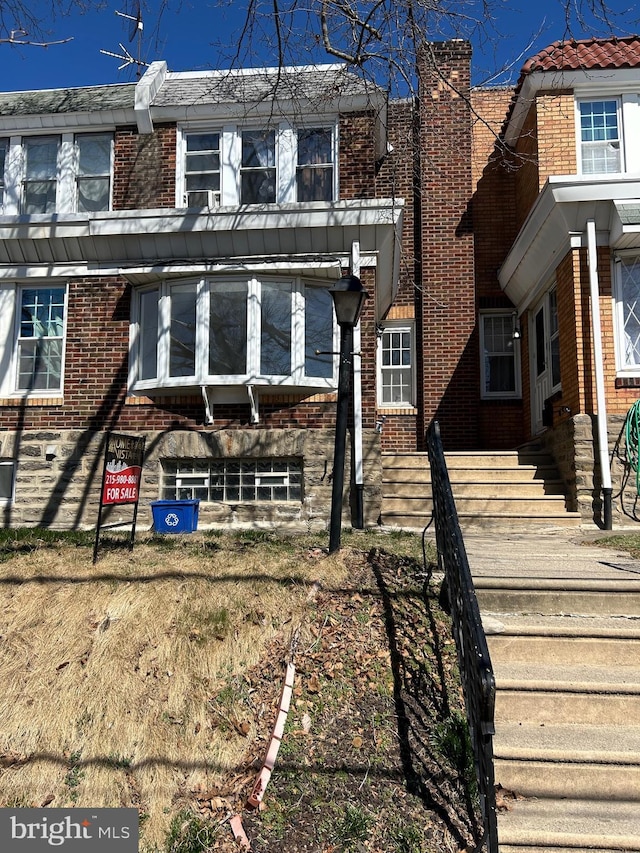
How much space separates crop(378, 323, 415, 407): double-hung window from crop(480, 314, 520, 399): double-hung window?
1.44 metres

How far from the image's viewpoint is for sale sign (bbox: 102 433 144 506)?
678 centimetres

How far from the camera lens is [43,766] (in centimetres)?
433

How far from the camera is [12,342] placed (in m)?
10.5

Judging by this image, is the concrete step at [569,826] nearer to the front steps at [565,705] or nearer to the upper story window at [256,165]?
the front steps at [565,705]

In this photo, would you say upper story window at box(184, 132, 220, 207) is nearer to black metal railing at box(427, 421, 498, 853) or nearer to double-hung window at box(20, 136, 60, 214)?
double-hung window at box(20, 136, 60, 214)

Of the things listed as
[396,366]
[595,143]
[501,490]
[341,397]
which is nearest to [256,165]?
[396,366]

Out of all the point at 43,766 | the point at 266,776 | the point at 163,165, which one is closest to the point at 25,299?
the point at 163,165

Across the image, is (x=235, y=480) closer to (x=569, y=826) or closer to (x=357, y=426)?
(x=357, y=426)

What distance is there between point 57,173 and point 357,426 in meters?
6.49

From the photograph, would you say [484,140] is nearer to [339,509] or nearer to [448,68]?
[448,68]

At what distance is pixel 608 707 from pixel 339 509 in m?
2.98

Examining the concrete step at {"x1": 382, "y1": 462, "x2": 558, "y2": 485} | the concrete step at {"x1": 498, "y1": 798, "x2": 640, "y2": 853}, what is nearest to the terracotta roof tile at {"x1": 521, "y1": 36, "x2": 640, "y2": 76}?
the concrete step at {"x1": 382, "y1": 462, "x2": 558, "y2": 485}

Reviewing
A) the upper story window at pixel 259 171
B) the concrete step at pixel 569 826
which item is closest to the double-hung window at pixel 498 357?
the upper story window at pixel 259 171

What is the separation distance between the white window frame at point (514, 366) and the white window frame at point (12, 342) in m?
7.85
